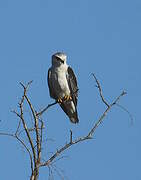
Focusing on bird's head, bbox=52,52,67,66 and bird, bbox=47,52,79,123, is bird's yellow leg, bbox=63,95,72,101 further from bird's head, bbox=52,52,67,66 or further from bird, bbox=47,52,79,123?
bird's head, bbox=52,52,67,66

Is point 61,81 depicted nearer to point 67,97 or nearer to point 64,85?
point 64,85

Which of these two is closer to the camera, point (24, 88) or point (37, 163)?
point (37, 163)

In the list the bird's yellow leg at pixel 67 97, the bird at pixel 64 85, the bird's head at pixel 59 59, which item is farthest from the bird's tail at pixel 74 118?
the bird's head at pixel 59 59

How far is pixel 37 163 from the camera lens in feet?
14.3

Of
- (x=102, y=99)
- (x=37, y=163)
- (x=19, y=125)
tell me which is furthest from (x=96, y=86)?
(x=37, y=163)

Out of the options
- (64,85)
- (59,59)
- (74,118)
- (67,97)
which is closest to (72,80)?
(64,85)

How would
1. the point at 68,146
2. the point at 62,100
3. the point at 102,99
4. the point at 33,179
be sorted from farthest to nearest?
the point at 62,100
the point at 102,99
the point at 68,146
the point at 33,179

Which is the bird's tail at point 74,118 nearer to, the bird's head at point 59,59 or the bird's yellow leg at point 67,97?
the bird's yellow leg at point 67,97

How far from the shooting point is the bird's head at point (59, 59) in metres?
10.2

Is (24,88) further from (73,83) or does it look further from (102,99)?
(73,83)

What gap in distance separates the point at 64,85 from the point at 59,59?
21.8 inches

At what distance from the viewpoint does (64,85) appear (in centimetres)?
1004

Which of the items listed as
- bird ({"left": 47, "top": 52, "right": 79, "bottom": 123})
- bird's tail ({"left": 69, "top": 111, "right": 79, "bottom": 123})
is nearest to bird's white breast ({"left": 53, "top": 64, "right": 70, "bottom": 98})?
bird ({"left": 47, "top": 52, "right": 79, "bottom": 123})

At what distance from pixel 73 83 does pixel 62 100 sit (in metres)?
0.40
